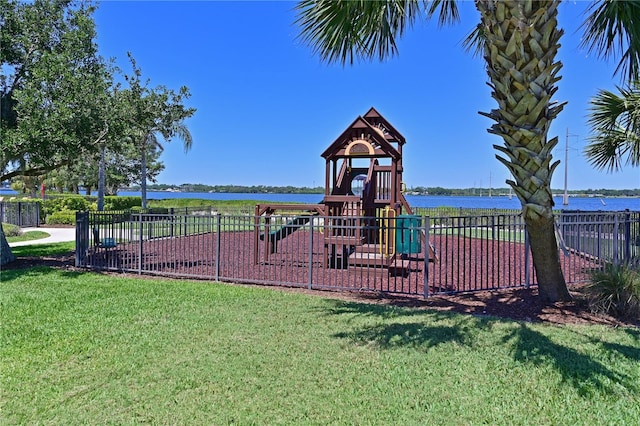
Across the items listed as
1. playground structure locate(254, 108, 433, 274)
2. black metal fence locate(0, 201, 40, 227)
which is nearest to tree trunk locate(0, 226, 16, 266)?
playground structure locate(254, 108, 433, 274)

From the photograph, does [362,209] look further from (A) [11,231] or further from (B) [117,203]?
(B) [117,203]

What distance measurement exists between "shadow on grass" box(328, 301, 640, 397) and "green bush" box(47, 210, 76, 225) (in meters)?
21.3

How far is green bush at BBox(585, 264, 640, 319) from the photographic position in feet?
19.0

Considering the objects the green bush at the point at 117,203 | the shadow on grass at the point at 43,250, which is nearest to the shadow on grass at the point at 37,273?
the shadow on grass at the point at 43,250

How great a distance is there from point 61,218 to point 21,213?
5.87ft

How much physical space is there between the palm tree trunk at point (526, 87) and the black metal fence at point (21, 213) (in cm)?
2383

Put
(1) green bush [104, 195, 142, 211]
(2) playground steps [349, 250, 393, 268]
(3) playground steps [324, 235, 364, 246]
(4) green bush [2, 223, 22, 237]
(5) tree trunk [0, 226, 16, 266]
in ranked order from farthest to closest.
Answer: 1. (1) green bush [104, 195, 142, 211]
2. (4) green bush [2, 223, 22, 237]
3. (5) tree trunk [0, 226, 16, 266]
4. (3) playground steps [324, 235, 364, 246]
5. (2) playground steps [349, 250, 393, 268]

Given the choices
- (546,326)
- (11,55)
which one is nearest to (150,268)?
(11,55)

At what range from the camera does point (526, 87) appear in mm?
4926

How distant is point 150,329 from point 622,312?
6.43 meters

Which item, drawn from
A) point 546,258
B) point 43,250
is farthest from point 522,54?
point 43,250

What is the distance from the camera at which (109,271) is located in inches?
371

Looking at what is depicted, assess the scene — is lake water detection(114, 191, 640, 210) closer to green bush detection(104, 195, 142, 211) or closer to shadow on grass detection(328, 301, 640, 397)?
green bush detection(104, 195, 142, 211)

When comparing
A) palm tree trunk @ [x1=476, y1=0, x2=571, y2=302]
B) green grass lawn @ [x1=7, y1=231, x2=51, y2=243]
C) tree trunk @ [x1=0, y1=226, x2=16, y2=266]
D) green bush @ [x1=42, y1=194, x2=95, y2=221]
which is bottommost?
green grass lawn @ [x1=7, y1=231, x2=51, y2=243]
